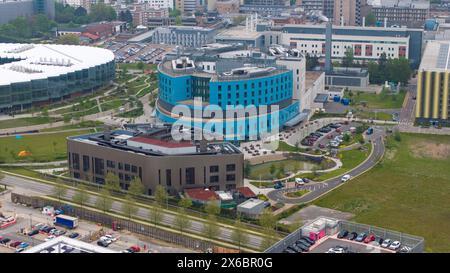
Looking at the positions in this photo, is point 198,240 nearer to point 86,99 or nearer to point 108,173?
point 108,173

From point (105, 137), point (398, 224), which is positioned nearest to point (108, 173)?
point (105, 137)

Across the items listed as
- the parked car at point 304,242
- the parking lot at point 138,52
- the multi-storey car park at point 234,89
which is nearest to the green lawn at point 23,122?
the multi-storey car park at point 234,89

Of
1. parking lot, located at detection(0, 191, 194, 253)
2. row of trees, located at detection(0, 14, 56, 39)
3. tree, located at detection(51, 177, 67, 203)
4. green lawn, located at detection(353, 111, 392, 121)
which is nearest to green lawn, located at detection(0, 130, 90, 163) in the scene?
tree, located at detection(51, 177, 67, 203)

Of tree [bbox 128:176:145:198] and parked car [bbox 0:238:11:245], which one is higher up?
tree [bbox 128:176:145:198]

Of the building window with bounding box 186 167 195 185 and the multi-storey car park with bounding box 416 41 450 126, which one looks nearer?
the building window with bounding box 186 167 195 185

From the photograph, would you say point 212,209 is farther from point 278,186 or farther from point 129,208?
point 278,186

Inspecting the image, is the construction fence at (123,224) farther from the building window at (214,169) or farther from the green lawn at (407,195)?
the green lawn at (407,195)

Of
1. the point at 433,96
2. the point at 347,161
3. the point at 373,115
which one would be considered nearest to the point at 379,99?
the point at 373,115

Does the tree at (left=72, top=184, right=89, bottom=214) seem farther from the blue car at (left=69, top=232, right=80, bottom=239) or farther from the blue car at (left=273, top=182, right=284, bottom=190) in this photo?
the blue car at (left=273, top=182, right=284, bottom=190)
